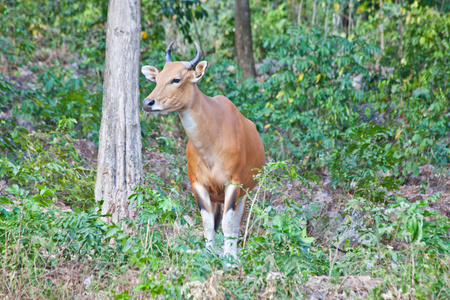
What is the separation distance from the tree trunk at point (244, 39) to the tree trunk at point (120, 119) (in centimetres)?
693

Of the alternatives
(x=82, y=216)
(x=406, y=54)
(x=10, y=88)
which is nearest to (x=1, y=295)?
(x=82, y=216)

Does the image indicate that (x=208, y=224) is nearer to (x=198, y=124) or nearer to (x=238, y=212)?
(x=238, y=212)

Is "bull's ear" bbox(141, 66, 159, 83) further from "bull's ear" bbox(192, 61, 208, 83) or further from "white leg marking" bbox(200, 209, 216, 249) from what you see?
"white leg marking" bbox(200, 209, 216, 249)

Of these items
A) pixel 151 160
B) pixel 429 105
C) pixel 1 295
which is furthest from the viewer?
pixel 429 105

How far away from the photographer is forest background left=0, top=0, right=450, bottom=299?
4.33 metres

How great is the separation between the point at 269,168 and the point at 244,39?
6.96 m

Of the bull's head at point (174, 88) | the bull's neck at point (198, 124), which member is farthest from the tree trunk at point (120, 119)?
the bull's neck at point (198, 124)

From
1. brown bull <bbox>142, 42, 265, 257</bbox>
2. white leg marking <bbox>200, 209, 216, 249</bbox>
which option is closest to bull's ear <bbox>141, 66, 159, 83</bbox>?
brown bull <bbox>142, 42, 265, 257</bbox>

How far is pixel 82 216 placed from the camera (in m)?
4.66

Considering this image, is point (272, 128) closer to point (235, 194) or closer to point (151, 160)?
point (151, 160)

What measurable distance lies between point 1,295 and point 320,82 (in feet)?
25.5

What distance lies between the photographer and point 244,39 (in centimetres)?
1273

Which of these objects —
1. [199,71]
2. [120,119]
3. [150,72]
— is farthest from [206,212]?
[150,72]

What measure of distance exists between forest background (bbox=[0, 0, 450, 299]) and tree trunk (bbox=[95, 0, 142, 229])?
0.30m
